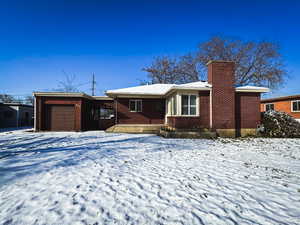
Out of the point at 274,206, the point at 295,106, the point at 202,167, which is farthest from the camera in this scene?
the point at 295,106

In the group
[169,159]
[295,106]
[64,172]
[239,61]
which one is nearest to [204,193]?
[169,159]

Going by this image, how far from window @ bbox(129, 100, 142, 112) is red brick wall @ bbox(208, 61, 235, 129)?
21.2 feet

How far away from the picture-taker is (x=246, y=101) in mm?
11102

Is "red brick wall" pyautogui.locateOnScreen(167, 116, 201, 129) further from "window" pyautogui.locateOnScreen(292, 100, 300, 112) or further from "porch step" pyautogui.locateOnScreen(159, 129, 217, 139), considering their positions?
"window" pyautogui.locateOnScreen(292, 100, 300, 112)

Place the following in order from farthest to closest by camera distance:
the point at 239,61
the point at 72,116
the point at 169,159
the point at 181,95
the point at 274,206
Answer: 1. the point at 239,61
2. the point at 72,116
3. the point at 181,95
4. the point at 169,159
5. the point at 274,206

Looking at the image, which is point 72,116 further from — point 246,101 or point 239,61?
point 239,61

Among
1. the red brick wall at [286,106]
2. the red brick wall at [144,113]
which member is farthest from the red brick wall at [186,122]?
the red brick wall at [286,106]

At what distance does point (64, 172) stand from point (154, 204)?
A: 108 inches

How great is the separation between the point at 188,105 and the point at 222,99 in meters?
2.42

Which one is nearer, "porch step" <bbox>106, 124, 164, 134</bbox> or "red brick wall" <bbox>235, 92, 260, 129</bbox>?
"red brick wall" <bbox>235, 92, 260, 129</bbox>

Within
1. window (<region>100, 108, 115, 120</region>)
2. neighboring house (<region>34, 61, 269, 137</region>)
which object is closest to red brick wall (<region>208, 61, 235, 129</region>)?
neighboring house (<region>34, 61, 269, 137</region>)

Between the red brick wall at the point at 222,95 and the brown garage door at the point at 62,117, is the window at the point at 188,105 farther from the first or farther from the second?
the brown garage door at the point at 62,117

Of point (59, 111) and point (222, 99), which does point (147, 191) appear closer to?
point (222, 99)

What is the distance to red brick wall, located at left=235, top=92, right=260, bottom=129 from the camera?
36.2ft
